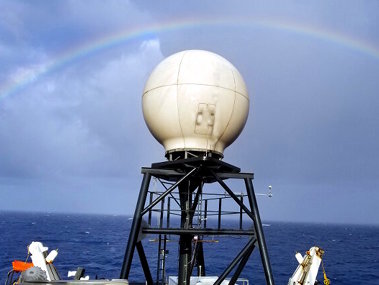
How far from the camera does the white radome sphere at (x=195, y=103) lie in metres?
14.9

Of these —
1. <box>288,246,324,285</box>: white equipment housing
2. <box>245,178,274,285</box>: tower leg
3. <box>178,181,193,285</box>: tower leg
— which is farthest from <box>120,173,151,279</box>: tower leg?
<box>288,246,324,285</box>: white equipment housing

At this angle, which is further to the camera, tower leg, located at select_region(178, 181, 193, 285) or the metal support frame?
tower leg, located at select_region(178, 181, 193, 285)

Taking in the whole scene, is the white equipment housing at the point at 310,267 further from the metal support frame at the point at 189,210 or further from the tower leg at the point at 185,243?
the tower leg at the point at 185,243

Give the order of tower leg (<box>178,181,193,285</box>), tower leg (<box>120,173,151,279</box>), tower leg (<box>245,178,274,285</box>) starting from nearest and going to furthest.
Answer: tower leg (<box>120,173,151,279</box>), tower leg (<box>245,178,274,285</box>), tower leg (<box>178,181,193,285</box>)

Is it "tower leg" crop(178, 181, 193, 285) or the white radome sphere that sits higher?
the white radome sphere

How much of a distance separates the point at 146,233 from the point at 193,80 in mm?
5892

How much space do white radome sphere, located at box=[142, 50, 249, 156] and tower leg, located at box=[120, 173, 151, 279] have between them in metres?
1.79

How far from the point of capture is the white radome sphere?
14.9 meters

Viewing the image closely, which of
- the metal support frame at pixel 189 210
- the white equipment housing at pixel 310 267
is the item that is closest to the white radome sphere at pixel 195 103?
the metal support frame at pixel 189 210

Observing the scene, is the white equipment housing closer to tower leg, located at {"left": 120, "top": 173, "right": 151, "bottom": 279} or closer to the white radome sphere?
the white radome sphere

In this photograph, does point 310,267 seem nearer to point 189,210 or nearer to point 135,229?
point 189,210

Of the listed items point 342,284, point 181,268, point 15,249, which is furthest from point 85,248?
point 181,268

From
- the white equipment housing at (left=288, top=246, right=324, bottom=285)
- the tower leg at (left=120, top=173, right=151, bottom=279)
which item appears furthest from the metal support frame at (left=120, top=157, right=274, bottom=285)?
the white equipment housing at (left=288, top=246, right=324, bottom=285)

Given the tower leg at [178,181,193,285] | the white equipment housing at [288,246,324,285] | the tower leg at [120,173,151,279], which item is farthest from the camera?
the tower leg at [178,181,193,285]
